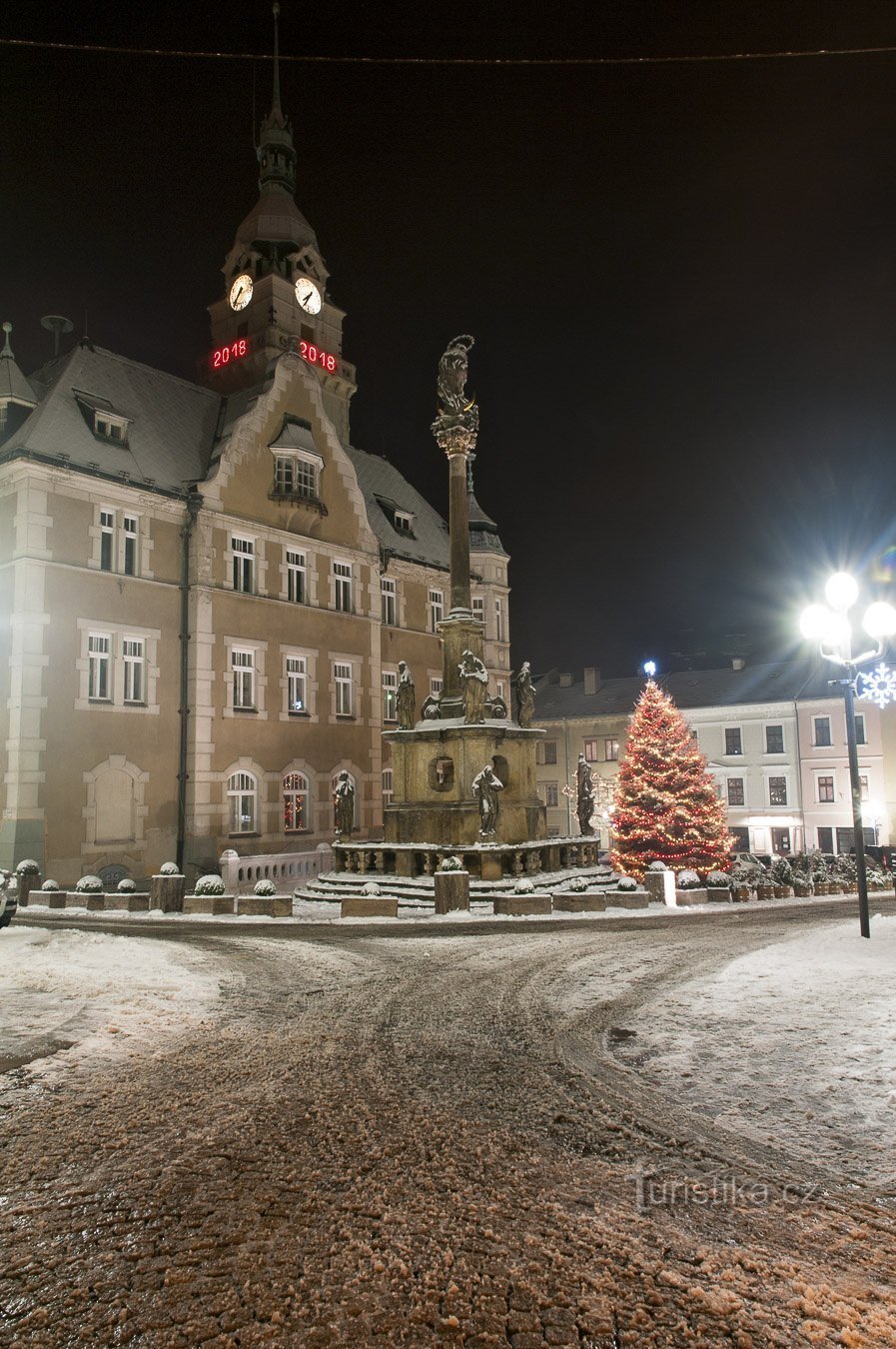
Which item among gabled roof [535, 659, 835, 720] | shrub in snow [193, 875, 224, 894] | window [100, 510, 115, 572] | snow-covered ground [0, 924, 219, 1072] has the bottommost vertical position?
snow-covered ground [0, 924, 219, 1072]

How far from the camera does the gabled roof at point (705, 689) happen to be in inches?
2050

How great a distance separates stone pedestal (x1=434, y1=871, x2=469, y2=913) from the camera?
19.6 meters

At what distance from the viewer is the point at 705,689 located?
56.6 m

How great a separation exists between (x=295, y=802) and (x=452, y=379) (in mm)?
16068

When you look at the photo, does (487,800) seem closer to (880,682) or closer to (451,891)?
(451,891)

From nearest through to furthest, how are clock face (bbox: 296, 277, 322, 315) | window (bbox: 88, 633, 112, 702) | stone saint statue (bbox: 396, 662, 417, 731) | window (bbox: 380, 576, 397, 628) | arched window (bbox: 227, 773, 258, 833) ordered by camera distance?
stone saint statue (bbox: 396, 662, 417, 731) < window (bbox: 88, 633, 112, 702) < arched window (bbox: 227, 773, 258, 833) < window (bbox: 380, 576, 397, 628) < clock face (bbox: 296, 277, 322, 315)

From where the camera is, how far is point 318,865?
98.7ft

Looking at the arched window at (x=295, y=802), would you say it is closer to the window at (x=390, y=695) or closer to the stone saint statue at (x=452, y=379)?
the window at (x=390, y=695)

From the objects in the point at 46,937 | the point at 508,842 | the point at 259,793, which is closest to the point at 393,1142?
the point at 46,937

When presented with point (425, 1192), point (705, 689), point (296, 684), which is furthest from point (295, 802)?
point (705, 689)

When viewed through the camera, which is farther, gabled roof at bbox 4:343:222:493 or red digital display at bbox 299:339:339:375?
red digital display at bbox 299:339:339:375

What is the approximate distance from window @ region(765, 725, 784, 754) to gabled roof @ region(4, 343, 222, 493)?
35.1 meters

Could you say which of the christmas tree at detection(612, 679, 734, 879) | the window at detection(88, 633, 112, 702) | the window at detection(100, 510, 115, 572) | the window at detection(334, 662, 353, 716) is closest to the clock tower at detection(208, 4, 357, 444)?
the window at detection(334, 662, 353, 716)

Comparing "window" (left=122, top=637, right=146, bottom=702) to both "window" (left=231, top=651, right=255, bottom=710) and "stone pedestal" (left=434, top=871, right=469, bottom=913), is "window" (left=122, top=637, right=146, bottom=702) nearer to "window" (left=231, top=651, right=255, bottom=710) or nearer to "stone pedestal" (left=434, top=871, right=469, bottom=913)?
"window" (left=231, top=651, right=255, bottom=710)
